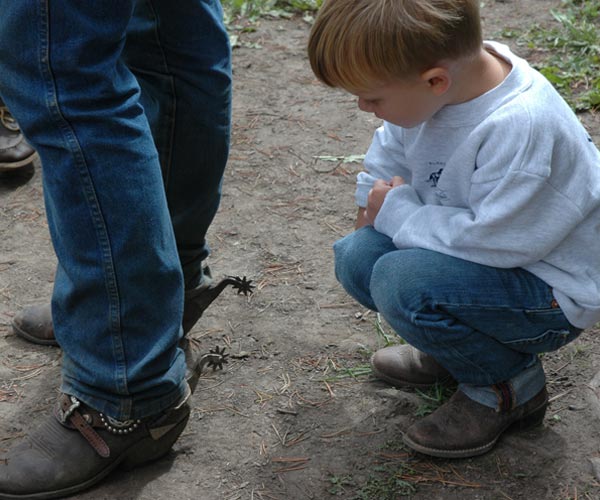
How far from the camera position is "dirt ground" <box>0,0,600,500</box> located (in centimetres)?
227

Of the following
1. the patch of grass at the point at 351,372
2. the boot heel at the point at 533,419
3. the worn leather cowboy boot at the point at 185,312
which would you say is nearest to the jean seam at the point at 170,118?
the worn leather cowboy boot at the point at 185,312

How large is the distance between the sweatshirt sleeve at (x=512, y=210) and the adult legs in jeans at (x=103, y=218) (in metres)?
0.63

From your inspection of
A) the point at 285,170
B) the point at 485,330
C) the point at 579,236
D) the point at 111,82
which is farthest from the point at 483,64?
the point at 285,170

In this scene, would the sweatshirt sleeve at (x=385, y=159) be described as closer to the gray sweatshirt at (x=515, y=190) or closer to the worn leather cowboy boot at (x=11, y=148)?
the gray sweatshirt at (x=515, y=190)

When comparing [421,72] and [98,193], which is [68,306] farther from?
[421,72]

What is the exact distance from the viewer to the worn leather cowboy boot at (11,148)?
3715 millimetres

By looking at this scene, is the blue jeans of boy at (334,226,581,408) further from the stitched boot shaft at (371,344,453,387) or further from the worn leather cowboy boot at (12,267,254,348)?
the worn leather cowboy boot at (12,267,254,348)

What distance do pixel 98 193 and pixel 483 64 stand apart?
2.90ft

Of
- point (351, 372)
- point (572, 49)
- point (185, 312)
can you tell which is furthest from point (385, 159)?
point (572, 49)

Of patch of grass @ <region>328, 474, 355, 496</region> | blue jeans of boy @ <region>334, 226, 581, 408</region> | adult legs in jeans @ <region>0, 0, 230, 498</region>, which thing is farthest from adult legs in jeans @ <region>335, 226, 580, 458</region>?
adult legs in jeans @ <region>0, 0, 230, 498</region>

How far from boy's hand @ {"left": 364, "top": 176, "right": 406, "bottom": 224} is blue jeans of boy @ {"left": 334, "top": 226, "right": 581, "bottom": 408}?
0.40ft

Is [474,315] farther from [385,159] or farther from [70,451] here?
[70,451]

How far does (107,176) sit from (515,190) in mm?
846

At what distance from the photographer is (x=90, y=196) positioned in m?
1.99
